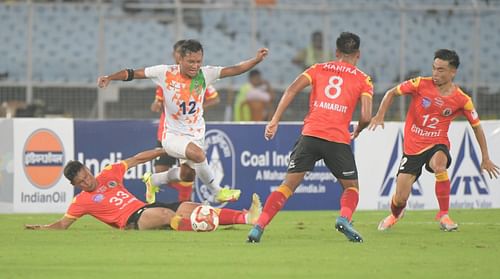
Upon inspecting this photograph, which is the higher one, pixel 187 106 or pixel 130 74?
pixel 130 74

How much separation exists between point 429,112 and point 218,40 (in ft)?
41.6

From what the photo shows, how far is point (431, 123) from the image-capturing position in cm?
1367

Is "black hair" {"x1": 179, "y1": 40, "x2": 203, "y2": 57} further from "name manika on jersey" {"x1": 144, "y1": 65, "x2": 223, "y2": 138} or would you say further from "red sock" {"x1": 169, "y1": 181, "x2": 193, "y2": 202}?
"red sock" {"x1": 169, "y1": 181, "x2": 193, "y2": 202}

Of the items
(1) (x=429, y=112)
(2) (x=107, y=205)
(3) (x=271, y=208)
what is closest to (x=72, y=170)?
(2) (x=107, y=205)

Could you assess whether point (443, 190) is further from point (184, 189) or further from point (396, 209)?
point (184, 189)

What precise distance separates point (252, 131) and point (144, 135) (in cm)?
179

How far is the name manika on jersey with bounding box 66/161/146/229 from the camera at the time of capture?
1306cm

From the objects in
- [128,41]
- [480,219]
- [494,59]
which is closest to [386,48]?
[494,59]

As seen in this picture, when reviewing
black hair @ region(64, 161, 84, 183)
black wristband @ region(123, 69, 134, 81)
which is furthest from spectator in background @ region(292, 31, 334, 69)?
black hair @ region(64, 161, 84, 183)

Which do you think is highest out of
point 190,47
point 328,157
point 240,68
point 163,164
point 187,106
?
point 190,47

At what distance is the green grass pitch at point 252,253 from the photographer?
28.6 feet

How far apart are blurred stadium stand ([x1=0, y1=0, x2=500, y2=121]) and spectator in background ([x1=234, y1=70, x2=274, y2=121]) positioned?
29 centimetres

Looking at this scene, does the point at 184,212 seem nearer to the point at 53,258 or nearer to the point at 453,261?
the point at 53,258

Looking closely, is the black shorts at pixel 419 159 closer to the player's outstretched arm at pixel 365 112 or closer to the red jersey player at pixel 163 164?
the player's outstretched arm at pixel 365 112
